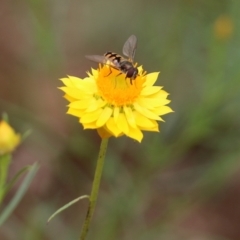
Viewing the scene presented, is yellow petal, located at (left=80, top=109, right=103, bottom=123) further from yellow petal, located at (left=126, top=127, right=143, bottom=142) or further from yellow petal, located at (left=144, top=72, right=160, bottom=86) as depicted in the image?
yellow petal, located at (left=144, top=72, right=160, bottom=86)

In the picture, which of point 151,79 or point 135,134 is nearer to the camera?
point 135,134

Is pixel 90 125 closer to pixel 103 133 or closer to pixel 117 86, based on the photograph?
pixel 103 133

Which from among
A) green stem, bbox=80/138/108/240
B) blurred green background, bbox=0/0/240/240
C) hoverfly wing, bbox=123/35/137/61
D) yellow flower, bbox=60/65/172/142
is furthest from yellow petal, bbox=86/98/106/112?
blurred green background, bbox=0/0/240/240

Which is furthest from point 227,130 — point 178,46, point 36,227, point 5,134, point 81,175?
point 5,134

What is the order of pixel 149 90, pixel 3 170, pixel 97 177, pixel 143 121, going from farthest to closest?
pixel 3 170 < pixel 149 90 < pixel 143 121 < pixel 97 177

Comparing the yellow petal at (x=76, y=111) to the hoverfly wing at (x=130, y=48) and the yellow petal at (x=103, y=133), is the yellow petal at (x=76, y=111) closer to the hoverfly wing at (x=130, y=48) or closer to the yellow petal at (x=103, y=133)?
the yellow petal at (x=103, y=133)

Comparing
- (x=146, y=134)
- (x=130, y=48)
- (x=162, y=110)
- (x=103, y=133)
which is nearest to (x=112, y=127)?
(x=103, y=133)

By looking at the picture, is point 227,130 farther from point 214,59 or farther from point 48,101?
point 48,101
